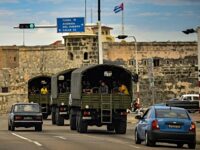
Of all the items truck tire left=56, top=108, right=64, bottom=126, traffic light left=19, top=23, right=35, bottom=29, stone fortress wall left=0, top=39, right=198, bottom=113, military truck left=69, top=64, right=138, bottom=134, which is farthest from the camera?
stone fortress wall left=0, top=39, right=198, bottom=113

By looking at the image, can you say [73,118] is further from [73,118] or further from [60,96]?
[60,96]

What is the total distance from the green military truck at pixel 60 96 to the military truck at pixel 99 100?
191 inches

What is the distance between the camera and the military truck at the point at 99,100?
39.7 m

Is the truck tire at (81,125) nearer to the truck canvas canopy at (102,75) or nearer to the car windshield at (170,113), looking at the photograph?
the truck canvas canopy at (102,75)

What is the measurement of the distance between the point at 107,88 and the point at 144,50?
41.2 m

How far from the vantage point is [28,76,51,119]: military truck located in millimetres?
58125

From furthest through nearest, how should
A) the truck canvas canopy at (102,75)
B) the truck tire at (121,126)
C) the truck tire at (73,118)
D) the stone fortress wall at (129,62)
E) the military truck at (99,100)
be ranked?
1. the stone fortress wall at (129,62)
2. the truck tire at (73,118)
3. the truck canvas canopy at (102,75)
4. the truck tire at (121,126)
5. the military truck at (99,100)

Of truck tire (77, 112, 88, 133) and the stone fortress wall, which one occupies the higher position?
the stone fortress wall

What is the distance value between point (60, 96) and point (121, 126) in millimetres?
8935

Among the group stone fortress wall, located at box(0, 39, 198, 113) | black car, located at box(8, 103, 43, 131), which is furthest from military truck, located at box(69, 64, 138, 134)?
stone fortress wall, located at box(0, 39, 198, 113)

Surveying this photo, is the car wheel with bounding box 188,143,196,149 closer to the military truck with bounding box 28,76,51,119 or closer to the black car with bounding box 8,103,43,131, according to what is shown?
the black car with bounding box 8,103,43,131

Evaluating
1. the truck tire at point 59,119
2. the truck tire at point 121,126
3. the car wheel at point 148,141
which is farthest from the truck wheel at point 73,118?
the car wheel at point 148,141

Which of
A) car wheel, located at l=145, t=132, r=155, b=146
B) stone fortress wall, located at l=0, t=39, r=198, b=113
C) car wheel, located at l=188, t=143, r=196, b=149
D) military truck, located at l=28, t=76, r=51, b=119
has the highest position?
stone fortress wall, located at l=0, t=39, r=198, b=113

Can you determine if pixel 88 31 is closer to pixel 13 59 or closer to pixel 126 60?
pixel 126 60
